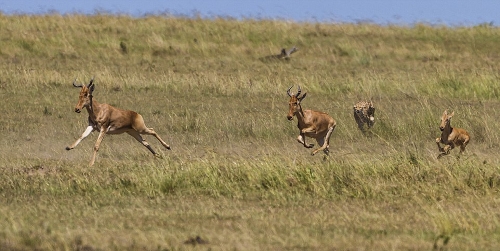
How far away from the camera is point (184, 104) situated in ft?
66.0

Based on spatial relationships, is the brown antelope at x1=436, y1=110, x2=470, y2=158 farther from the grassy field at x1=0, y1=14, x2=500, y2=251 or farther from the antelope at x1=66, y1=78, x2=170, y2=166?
the antelope at x1=66, y1=78, x2=170, y2=166

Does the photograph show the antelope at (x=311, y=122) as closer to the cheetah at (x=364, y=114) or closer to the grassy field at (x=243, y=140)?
the grassy field at (x=243, y=140)

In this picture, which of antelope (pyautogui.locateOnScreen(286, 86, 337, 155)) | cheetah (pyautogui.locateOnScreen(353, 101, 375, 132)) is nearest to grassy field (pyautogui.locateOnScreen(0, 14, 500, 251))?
cheetah (pyautogui.locateOnScreen(353, 101, 375, 132))

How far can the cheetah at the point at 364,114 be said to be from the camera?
17.4m

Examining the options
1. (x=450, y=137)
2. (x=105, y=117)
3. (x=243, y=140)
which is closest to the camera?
(x=105, y=117)

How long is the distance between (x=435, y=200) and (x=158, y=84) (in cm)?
1140

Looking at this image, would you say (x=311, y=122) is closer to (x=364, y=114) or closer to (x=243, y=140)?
(x=243, y=140)

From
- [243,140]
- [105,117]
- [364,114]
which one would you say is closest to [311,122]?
[243,140]

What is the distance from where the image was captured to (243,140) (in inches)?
669

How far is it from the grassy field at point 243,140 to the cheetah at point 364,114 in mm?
160

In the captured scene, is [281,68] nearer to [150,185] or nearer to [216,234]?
[150,185]

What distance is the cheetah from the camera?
17391mm

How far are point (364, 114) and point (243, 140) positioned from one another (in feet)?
6.22

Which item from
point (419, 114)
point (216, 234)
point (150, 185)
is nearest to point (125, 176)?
point (150, 185)
